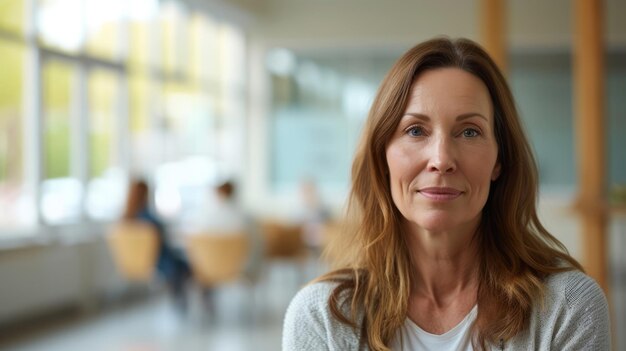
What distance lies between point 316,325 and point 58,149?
8.49m

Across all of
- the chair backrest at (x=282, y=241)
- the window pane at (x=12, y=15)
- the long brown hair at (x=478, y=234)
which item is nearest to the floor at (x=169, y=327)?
the chair backrest at (x=282, y=241)

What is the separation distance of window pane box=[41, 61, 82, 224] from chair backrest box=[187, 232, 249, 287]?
1.80 m

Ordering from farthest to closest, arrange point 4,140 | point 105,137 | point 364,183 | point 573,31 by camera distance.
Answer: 1. point 573,31
2. point 105,137
3. point 4,140
4. point 364,183

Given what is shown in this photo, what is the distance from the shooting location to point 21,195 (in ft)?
28.9

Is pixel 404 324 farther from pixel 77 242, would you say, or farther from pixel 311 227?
pixel 311 227

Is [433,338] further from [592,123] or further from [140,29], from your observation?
[140,29]

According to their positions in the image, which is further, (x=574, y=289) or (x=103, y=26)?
(x=103, y=26)

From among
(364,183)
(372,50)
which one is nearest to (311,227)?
(372,50)

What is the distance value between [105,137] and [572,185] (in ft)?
24.9

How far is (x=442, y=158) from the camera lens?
1.52m

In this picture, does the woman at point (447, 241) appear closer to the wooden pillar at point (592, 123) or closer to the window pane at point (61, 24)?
the wooden pillar at point (592, 123)

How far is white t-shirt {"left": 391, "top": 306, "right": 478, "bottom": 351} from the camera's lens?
5.07ft

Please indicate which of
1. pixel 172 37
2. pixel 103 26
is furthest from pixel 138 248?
pixel 172 37

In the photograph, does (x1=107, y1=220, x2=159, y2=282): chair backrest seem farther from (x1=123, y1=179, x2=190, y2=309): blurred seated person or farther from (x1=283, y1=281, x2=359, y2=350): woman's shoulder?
(x1=283, y1=281, x2=359, y2=350): woman's shoulder
